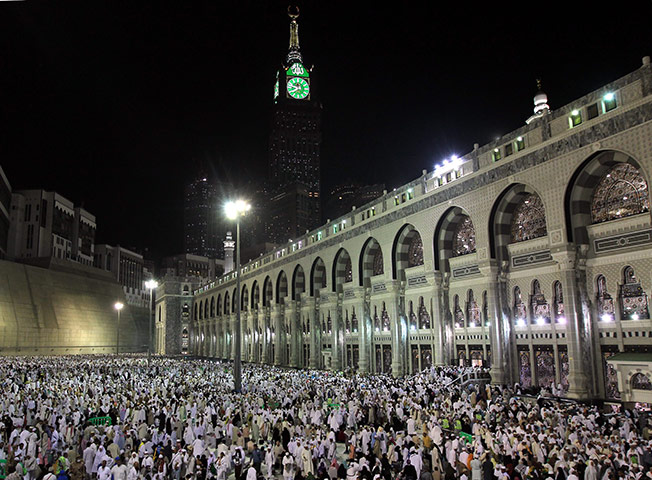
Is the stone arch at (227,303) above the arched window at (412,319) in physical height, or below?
above

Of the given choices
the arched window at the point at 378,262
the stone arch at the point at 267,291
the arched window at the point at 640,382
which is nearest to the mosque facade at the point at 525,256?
the arched window at the point at 378,262

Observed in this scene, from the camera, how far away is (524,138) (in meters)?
19.2

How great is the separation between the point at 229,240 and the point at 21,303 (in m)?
32.8

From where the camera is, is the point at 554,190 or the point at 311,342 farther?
the point at 311,342

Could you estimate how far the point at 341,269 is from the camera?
3456 centimetres

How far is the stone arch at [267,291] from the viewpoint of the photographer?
1860 inches

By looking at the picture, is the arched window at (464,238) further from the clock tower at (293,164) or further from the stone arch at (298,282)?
the clock tower at (293,164)

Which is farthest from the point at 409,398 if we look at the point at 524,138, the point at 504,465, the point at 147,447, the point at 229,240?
A: the point at 229,240

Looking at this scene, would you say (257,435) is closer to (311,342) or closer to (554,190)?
(554,190)

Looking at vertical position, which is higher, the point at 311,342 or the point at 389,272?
the point at 389,272

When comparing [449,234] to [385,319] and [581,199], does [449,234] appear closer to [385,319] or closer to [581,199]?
[385,319]

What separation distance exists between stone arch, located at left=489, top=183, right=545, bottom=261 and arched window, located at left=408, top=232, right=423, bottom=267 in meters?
6.31

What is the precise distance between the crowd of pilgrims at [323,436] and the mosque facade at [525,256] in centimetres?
227

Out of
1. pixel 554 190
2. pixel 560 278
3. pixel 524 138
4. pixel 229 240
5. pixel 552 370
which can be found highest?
pixel 229 240
